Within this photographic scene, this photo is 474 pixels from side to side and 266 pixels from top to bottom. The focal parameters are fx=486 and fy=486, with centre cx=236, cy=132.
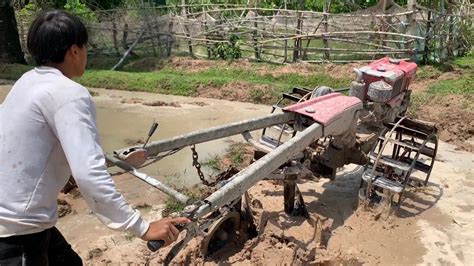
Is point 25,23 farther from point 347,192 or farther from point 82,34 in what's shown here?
point 82,34

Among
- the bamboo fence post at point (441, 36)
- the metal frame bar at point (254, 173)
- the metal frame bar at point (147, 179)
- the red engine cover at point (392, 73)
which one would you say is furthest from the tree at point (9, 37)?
the metal frame bar at point (147, 179)

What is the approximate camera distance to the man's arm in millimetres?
1807

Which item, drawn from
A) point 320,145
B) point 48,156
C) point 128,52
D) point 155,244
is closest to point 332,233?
point 320,145

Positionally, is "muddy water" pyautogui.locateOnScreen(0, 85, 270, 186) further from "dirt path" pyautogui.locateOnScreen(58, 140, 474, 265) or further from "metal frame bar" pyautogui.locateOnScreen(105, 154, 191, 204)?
"metal frame bar" pyautogui.locateOnScreen(105, 154, 191, 204)

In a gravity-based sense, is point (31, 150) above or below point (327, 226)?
above

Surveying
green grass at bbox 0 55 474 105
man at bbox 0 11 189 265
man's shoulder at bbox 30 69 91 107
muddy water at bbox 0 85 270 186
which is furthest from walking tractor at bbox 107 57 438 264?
green grass at bbox 0 55 474 105

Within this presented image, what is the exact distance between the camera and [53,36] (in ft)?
6.42

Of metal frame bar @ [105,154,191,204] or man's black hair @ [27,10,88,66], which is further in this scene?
metal frame bar @ [105,154,191,204]

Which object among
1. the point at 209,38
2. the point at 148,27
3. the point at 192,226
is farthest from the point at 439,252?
the point at 148,27

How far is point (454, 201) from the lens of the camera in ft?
18.1

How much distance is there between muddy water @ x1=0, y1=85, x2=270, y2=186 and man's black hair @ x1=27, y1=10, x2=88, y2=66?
413cm

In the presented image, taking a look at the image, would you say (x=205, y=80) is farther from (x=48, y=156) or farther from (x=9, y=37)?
(x=48, y=156)

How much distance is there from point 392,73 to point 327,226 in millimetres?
1903

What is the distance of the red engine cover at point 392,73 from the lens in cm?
534
